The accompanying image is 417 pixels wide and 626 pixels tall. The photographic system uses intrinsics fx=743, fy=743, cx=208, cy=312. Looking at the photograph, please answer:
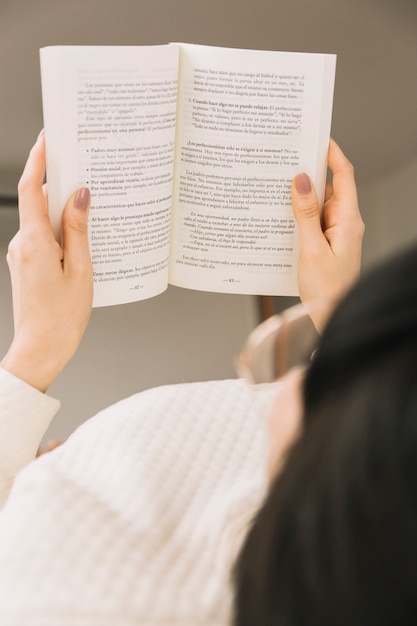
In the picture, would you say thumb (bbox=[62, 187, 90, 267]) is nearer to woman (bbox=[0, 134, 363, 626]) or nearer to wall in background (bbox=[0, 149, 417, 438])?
woman (bbox=[0, 134, 363, 626])

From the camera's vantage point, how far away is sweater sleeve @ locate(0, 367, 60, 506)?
0.66 meters

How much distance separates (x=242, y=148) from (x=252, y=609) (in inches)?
19.8

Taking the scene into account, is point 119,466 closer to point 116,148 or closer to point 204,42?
point 116,148

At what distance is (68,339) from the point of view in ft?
2.37

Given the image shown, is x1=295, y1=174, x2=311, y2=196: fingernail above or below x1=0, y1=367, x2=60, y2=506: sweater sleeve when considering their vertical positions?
above

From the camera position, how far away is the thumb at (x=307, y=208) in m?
0.74

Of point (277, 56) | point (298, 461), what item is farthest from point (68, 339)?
point (298, 461)

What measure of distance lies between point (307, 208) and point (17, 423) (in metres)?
0.35

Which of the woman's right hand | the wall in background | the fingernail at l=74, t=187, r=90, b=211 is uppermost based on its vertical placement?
the fingernail at l=74, t=187, r=90, b=211

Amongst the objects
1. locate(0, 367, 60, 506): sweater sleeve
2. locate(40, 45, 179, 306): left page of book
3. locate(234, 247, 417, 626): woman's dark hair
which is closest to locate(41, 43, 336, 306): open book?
locate(40, 45, 179, 306): left page of book

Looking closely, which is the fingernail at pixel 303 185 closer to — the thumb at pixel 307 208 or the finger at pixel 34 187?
the thumb at pixel 307 208

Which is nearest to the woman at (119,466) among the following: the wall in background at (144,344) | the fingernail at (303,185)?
the fingernail at (303,185)

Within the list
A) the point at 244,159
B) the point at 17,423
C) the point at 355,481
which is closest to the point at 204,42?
the point at 244,159

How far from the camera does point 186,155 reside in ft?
2.40
